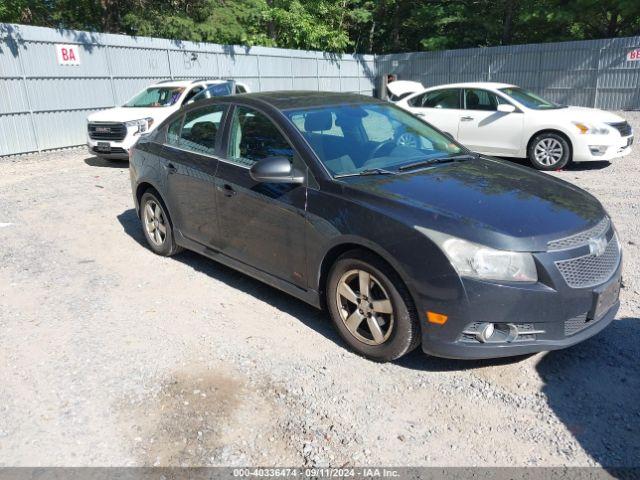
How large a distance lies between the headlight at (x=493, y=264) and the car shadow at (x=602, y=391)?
2.56 ft

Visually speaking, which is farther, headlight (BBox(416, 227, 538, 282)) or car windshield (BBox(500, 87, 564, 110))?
car windshield (BBox(500, 87, 564, 110))

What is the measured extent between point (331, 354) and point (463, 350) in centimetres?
95

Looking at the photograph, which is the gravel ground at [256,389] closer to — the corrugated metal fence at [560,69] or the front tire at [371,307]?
the front tire at [371,307]

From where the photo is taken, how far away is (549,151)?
982 centimetres

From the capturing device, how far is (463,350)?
3236 mm

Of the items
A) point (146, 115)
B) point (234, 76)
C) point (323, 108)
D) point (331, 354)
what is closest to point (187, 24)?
point (234, 76)

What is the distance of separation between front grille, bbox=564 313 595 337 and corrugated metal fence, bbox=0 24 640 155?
43.1 ft

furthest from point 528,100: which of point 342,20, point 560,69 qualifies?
point 342,20

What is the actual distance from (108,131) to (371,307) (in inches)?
371

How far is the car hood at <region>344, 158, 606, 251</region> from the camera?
3178 mm

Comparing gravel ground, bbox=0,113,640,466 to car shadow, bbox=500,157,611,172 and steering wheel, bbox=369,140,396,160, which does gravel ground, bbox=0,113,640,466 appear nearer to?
steering wheel, bbox=369,140,396,160

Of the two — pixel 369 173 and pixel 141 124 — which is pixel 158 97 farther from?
pixel 369 173

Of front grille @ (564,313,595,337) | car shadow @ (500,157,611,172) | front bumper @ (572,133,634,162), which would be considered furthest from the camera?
car shadow @ (500,157,611,172)

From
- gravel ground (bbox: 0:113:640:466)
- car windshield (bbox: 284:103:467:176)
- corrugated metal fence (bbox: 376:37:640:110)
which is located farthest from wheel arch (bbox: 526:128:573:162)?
corrugated metal fence (bbox: 376:37:640:110)
